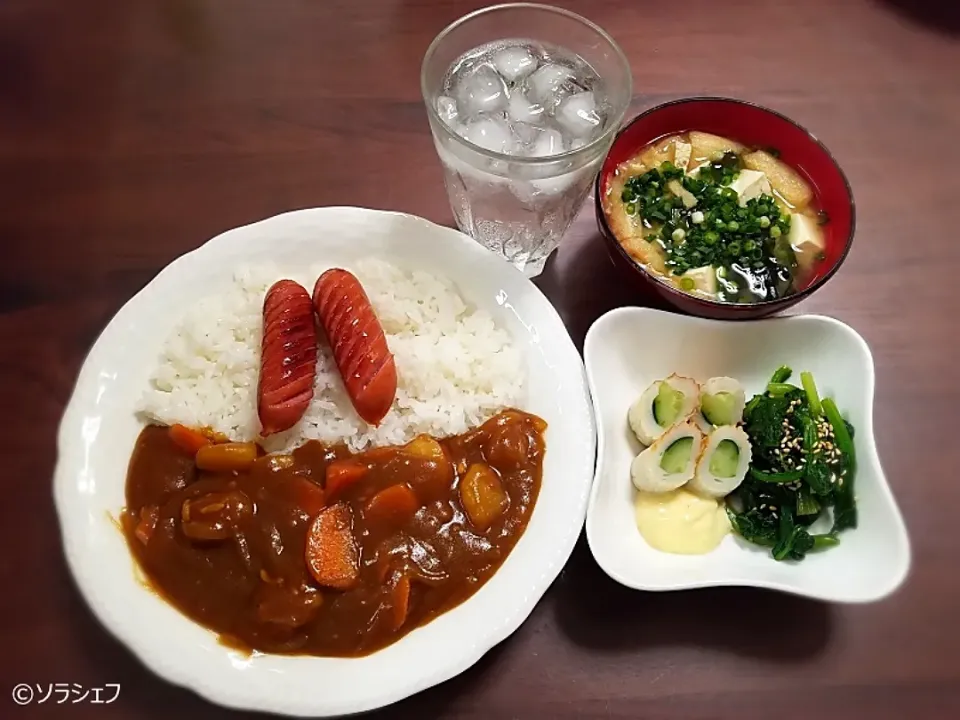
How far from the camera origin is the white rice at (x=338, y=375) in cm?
203

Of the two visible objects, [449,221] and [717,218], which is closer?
[717,218]

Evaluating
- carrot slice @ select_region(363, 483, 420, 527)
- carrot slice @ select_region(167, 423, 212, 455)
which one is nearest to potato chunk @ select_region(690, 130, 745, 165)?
carrot slice @ select_region(363, 483, 420, 527)

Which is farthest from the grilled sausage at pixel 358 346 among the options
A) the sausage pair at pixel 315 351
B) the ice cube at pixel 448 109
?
the ice cube at pixel 448 109

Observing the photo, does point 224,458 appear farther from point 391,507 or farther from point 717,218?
point 717,218

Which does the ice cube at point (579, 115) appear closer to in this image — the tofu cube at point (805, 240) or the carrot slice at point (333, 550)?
the tofu cube at point (805, 240)

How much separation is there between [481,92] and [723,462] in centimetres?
112

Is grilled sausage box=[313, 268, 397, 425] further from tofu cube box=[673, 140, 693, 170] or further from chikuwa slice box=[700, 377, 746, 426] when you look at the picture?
tofu cube box=[673, 140, 693, 170]

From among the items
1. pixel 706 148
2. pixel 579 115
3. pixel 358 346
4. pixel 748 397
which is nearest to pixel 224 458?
pixel 358 346

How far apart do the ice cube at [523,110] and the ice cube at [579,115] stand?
0.17 ft

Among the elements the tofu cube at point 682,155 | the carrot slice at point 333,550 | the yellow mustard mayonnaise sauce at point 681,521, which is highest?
the tofu cube at point 682,155

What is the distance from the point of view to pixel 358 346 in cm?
198

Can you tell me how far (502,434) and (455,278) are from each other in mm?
476

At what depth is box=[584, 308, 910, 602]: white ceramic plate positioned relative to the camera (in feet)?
5.91

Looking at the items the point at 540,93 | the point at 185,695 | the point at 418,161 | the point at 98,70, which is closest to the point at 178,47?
the point at 98,70
